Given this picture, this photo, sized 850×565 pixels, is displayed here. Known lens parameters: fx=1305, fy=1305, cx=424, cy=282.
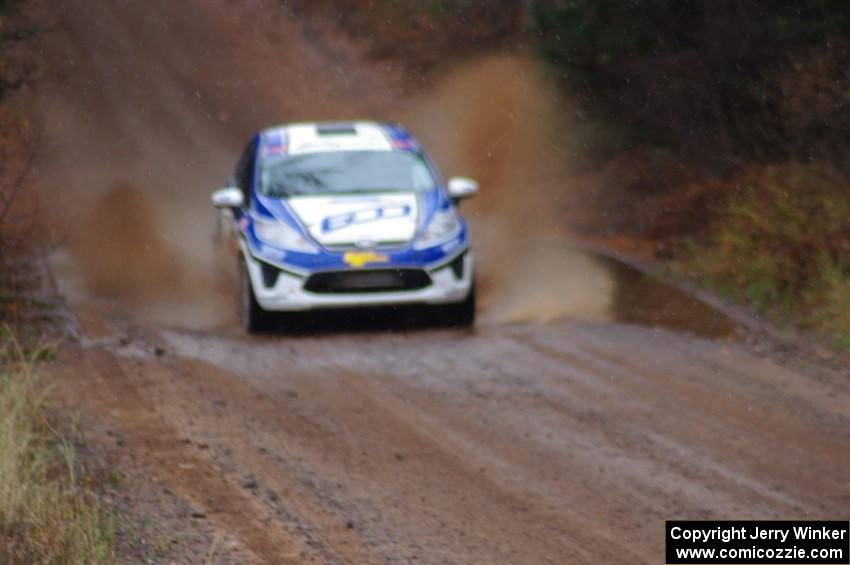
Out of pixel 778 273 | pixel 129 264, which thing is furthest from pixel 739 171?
pixel 129 264

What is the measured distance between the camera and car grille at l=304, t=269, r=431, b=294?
11.3 meters

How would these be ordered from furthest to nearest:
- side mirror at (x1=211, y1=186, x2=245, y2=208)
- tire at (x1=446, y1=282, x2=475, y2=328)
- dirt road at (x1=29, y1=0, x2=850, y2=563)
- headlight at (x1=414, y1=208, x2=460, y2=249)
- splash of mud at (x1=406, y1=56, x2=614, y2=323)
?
splash of mud at (x1=406, y1=56, x2=614, y2=323) → side mirror at (x1=211, y1=186, x2=245, y2=208) → tire at (x1=446, y1=282, x2=475, y2=328) → headlight at (x1=414, y1=208, x2=460, y2=249) → dirt road at (x1=29, y1=0, x2=850, y2=563)

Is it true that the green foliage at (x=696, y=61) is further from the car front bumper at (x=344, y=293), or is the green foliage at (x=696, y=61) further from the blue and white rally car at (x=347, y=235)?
the car front bumper at (x=344, y=293)

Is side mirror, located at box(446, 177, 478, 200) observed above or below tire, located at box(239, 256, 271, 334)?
above

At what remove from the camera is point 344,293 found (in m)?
11.3

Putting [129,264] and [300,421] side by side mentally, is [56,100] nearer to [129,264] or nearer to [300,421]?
[129,264]

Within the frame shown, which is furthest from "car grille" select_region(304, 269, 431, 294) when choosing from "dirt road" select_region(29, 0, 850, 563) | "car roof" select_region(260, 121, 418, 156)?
"car roof" select_region(260, 121, 418, 156)

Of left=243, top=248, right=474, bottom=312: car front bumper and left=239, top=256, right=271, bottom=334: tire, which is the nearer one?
left=243, top=248, right=474, bottom=312: car front bumper

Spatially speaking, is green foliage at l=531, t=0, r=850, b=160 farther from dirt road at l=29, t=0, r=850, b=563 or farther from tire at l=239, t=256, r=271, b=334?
tire at l=239, t=256, r=271, b=334

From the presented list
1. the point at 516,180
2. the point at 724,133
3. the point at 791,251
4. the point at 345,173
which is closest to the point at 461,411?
the point at 345,173

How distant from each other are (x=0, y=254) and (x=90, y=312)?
1.24 meters

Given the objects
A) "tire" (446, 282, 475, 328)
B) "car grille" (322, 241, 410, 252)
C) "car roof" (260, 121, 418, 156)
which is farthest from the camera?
"car roof" (260, 121, 418, 156)

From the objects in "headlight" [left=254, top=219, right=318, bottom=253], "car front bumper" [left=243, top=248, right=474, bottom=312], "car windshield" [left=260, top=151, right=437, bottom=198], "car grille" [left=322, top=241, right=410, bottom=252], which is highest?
"car windshield" [left=260, top=151, right=437, bottom=198]

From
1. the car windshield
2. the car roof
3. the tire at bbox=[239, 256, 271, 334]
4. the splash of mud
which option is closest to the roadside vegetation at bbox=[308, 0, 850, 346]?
the splash of mud
